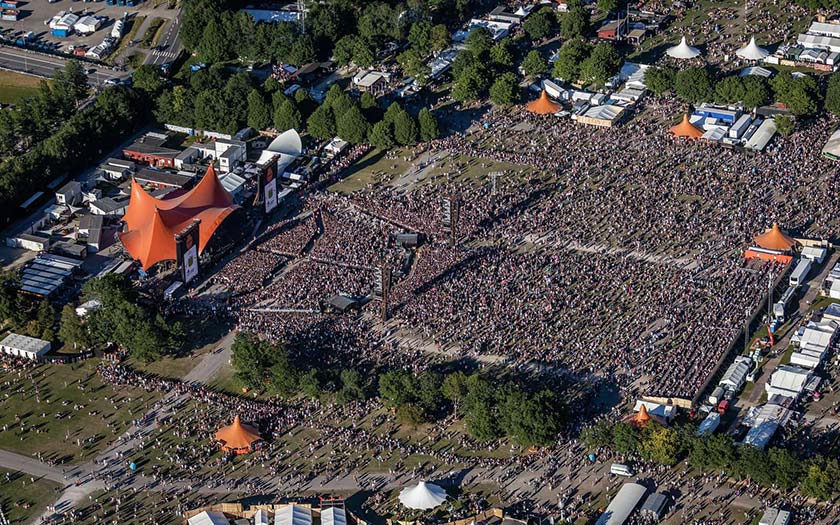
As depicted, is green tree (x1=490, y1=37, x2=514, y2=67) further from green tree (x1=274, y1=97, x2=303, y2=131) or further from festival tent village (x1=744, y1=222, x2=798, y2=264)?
festival tent village (x1=744, y1=222, x2=798, y2=264)

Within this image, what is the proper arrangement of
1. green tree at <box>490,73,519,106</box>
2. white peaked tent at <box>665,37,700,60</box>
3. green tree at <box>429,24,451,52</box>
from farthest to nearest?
green tree at <box>429,24,451,52</box>
white peaked tent at <box>665,37,700,60</box>
green tree at <box>490,73,519,106</box>

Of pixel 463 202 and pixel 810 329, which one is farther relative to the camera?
pixel 463 202

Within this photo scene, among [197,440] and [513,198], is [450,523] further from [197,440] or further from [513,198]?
[513,198]

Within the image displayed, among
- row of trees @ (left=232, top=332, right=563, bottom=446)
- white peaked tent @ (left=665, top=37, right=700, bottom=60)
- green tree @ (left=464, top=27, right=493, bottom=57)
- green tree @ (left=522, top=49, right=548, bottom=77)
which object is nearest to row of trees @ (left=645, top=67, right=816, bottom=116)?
white peaked tent @ (left=665, top=37, right=700, bottom=60)

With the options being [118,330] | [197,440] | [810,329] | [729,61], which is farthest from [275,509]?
[729,61]

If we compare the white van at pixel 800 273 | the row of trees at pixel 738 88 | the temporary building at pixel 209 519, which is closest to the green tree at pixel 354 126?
the row of trees at pixel 738 88

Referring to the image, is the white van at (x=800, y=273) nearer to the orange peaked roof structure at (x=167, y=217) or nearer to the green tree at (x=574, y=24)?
the orange peaked roof structure at (x=167, y=217)
